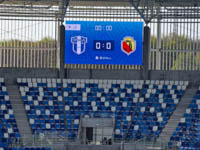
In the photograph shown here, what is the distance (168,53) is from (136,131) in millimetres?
4938

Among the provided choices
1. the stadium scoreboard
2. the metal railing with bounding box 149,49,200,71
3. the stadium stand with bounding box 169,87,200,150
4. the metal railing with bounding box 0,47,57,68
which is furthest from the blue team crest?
the stadium stand with bounding box 169,87,200,150

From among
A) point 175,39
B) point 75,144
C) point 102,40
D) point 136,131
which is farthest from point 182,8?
point 75,144

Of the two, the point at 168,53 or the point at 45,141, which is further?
the point at 168,53

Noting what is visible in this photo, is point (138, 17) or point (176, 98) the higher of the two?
point (138, 17)

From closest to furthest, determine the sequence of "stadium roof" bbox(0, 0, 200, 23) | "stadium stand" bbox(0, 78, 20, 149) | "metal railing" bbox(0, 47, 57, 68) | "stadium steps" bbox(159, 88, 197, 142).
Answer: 1. "stadium stand" bbox(0, 78, 20, 149)
2. "stadium steps" bbox(159, 88, 197, 142)
3. "stadium roof" bbox(0, 0, 200, 23)
4. "metal railing" bbox(0, 47, 57, 68)

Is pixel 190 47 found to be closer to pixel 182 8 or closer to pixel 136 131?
pixel 182 8

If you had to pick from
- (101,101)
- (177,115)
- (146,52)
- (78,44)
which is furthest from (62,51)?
(177,115)

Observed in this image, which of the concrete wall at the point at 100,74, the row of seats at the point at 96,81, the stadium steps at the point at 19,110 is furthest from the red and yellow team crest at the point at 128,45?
the stadium steps at the point at 19,110

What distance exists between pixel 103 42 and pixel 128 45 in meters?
1.37

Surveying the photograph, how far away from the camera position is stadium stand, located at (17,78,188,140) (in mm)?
38375

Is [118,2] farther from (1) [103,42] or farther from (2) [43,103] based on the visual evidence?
(2) [43,103]

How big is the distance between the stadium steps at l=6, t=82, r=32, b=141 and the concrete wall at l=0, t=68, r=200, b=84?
0.62m

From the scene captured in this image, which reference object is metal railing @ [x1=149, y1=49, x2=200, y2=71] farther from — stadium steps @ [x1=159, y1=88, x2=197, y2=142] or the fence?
stadium steps @ [x1=159, y1=88, x2=197, y2=142]

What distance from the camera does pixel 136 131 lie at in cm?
3803
